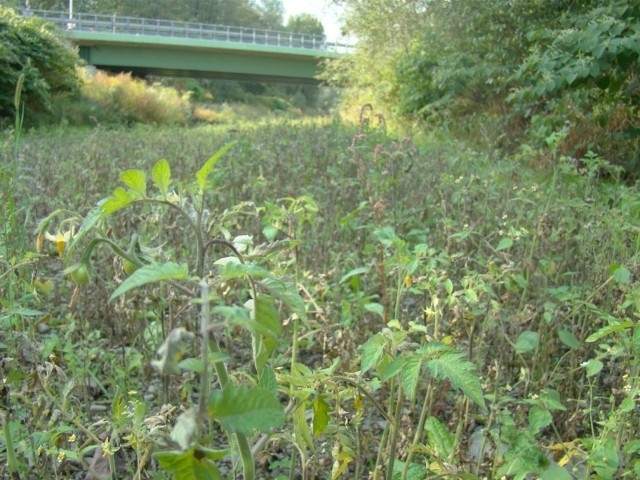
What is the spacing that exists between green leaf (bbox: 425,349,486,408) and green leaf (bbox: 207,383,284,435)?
17.3 inches

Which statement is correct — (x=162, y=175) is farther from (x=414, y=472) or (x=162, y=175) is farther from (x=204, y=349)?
(x=414, y=472)

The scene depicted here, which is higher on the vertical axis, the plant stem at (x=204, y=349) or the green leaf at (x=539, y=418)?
the plant stem at (x=204, y=349)

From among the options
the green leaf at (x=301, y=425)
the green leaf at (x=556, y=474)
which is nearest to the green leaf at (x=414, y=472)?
the green leaf at (x=556, y=474)

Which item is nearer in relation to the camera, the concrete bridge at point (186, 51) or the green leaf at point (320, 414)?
the green leaf at point (320, 414)

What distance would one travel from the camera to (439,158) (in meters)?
6.66

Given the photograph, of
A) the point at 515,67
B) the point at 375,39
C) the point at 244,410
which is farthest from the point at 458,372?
the point at 375,39

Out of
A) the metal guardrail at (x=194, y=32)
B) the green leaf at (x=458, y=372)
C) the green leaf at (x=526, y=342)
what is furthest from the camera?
the metal guardrail at (x=194, y=32)

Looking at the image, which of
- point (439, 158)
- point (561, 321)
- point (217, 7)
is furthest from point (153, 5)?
point (561, 321)

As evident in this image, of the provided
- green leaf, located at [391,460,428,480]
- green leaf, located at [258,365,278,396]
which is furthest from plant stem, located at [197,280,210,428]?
green leaf, located at [391,460,428,480]

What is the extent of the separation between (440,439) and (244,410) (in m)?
0.96

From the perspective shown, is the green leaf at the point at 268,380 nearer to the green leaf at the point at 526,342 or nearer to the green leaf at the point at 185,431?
the green leaf at the point at 185,431

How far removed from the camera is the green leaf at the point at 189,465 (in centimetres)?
71

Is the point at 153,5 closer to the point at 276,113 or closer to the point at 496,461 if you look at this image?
the point at 276,113

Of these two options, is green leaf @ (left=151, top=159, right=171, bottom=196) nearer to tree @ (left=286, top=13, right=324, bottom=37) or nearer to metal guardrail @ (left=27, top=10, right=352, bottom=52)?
metal guardrail @ (left=27, top=10, right=352, bottom=52)
